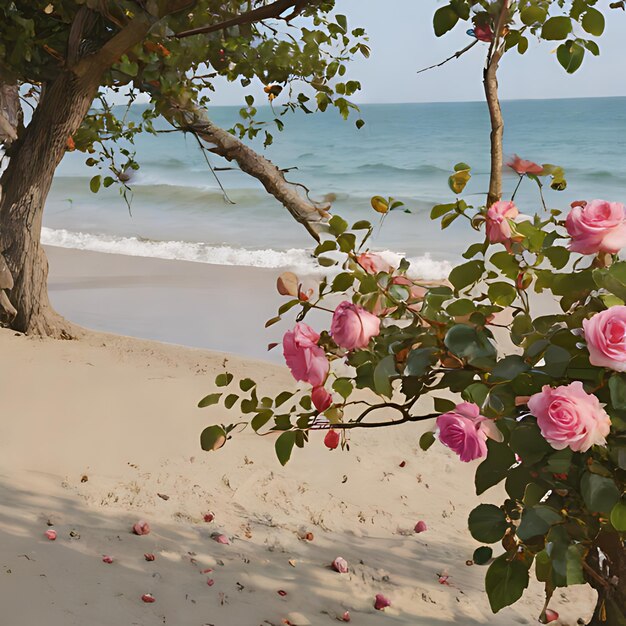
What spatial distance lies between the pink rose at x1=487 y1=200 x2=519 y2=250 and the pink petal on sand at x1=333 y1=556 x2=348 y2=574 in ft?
4.70

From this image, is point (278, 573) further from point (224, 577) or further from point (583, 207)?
point (583, 207)

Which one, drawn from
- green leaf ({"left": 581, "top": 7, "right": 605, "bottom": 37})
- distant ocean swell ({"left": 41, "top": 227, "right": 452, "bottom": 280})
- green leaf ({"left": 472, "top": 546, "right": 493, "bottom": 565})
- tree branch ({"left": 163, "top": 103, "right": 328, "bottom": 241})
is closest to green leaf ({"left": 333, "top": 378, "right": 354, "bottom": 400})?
green leaf ({"left": 472, "top": 546, "right": 493, "bottom": 565})

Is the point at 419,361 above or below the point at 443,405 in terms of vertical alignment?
above

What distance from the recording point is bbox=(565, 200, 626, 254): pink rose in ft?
4.74

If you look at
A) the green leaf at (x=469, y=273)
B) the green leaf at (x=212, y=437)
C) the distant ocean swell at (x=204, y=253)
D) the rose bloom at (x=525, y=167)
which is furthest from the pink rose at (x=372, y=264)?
the distant ocean swell at (x=204, y=253)

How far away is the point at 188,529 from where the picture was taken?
2.80 metres

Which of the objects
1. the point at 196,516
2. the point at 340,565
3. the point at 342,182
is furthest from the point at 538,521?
the point at 342,182

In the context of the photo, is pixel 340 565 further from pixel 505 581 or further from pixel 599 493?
pixel 599 493

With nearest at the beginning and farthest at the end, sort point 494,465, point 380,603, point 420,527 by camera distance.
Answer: point 494,465 → point 380,603 → point 420,527

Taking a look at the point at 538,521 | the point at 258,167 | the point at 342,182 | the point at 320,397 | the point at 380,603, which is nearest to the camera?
the point at 538,521

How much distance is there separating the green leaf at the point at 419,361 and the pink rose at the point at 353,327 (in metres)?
0.08

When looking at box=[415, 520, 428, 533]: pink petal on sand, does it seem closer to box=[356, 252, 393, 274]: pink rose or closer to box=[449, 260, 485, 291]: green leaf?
box=[356, 252, 393, 274]: pink rose

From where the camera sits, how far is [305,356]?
60.4 inches

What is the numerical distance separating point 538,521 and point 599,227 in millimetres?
528
